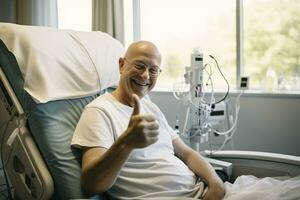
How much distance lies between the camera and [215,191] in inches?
52.8

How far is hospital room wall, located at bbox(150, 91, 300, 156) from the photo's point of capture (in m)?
2.36

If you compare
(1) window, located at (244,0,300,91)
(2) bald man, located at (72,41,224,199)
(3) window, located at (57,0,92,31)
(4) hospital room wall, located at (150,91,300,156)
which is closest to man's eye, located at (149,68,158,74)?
(2) bald man, located at (72,41,224,199)

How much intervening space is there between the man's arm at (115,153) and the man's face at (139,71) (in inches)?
11.9

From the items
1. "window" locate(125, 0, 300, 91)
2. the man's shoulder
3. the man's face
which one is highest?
"window" locate(125, 0, 300, 91)

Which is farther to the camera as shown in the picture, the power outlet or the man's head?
the power outlet

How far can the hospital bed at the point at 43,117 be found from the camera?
127cm

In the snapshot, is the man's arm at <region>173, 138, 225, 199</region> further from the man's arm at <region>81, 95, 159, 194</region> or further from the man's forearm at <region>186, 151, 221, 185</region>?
the man's arm at <region>81, 95, 159, 194</region>

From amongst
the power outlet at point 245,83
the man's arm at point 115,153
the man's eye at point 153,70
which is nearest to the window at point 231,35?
the power outlet at point 245,83

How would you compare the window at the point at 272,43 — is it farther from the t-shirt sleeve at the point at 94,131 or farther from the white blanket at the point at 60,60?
the t-shirt sleeve at the point at 94,131

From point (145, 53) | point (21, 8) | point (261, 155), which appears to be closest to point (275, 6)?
point (261, 155)

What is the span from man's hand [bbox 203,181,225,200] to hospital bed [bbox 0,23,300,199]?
201mm

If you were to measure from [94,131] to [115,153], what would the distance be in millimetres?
189

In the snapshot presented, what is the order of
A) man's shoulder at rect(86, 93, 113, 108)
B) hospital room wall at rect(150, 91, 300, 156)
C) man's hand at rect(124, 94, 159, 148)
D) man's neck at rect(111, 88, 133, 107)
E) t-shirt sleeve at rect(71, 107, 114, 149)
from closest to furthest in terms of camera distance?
man's hand at rect(124, 94, 159, 148) < t-shirt sleeve at rect(71, 107, 114, 149) < man's shoulder at rect(86, 93, 113, 108) < man's neck at rect(111, 88, 133, 107) < hospital room wall at rect(150, 91, 300, 156)

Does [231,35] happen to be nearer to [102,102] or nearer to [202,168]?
[202,168]
